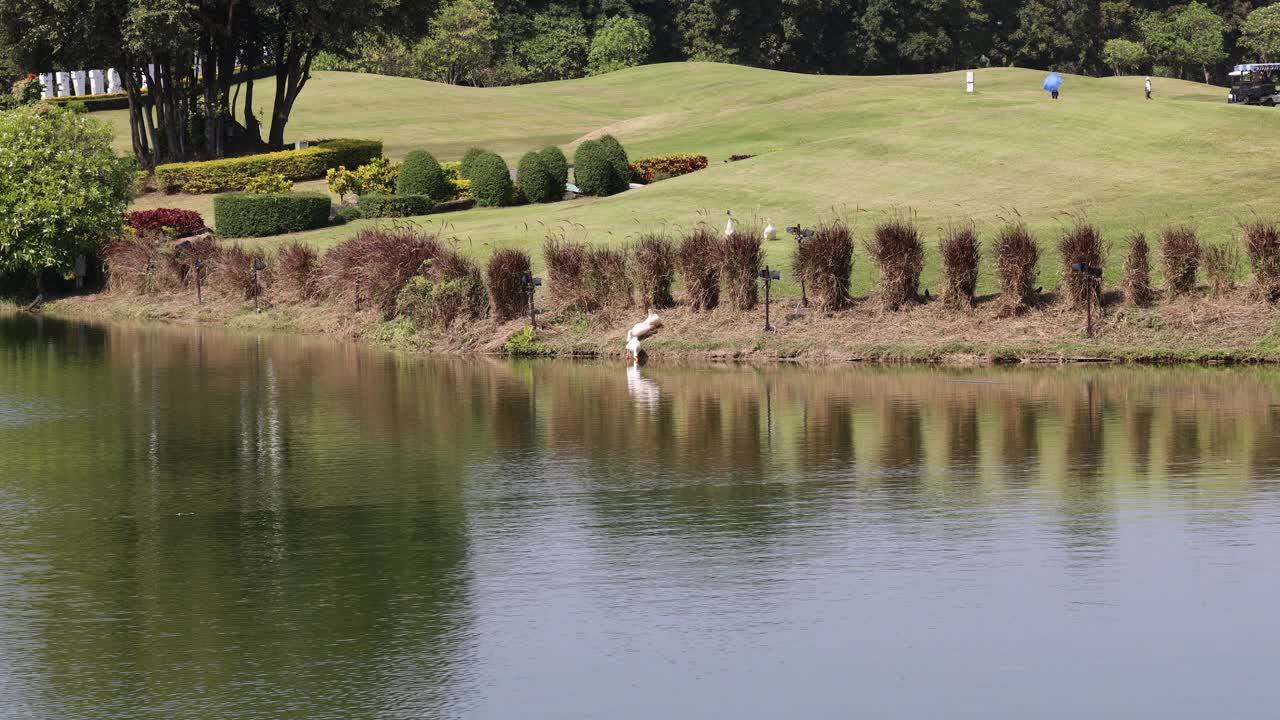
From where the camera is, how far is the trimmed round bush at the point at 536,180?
47500mm

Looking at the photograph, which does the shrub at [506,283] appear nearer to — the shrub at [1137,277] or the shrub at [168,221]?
the shrub at [1137,277]

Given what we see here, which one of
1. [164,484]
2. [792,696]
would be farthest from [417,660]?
[164,484]

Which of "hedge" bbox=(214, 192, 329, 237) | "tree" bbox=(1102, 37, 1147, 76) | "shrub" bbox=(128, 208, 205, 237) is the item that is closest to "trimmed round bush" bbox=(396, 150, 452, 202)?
"hedge" bbox=(214, 192, 329, 237)

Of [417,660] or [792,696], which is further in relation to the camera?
[417,660]

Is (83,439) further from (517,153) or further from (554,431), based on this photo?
(517,153)

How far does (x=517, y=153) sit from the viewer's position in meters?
64.8

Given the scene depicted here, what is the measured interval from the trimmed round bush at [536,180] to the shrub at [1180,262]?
23.0 metres

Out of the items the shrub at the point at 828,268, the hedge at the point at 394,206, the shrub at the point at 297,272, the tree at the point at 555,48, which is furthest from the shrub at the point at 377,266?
the tree at the point at 555,48

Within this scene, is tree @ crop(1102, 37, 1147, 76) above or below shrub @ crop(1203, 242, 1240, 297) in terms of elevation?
above

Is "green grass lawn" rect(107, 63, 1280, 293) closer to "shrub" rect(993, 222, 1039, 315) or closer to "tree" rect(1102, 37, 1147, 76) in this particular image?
"shrub" rect(993, 222, 1039, 315)

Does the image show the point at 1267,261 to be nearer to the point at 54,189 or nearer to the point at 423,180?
the point at 423,180

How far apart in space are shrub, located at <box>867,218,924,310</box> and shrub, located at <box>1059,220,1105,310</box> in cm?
261

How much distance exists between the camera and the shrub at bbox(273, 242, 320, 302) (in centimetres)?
3622

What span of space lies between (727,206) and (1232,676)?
3110 cm
